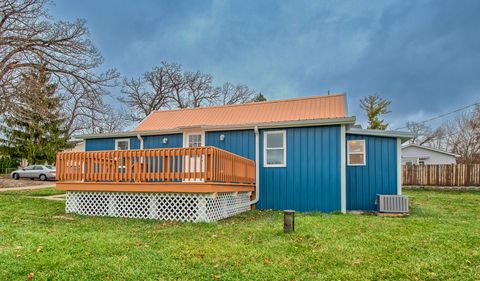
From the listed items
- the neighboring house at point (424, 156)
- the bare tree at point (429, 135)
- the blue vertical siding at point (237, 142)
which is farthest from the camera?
the bare tree at point (429, 135)

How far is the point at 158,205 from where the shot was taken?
27.7 feet

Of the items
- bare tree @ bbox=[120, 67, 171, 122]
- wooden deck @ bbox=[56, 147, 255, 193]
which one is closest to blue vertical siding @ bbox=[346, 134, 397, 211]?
wooden deck @ bbox=[56, 147, 255, 193]

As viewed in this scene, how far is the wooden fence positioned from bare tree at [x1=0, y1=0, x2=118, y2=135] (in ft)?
62.8

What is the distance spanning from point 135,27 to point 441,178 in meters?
20.5

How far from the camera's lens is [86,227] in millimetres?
6840

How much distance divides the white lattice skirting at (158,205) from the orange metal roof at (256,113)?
136 inches

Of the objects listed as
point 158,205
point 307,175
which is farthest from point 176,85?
point 158,205

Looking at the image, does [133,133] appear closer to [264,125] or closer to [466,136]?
[264,125]

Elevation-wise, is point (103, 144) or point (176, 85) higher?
point (176, 85)

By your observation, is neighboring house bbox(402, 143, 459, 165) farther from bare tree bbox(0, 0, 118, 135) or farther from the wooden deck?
bare tree bbox(0, 0, 118, 135)

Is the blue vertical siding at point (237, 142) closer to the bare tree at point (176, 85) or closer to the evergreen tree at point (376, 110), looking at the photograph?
the evergreen tree at point (376, 110)

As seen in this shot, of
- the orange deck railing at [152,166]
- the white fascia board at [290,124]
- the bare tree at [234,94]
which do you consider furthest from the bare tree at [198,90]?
the orange deck railing at [152,166]

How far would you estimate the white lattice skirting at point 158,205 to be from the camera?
25.9 feet

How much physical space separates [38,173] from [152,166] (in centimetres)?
1981
